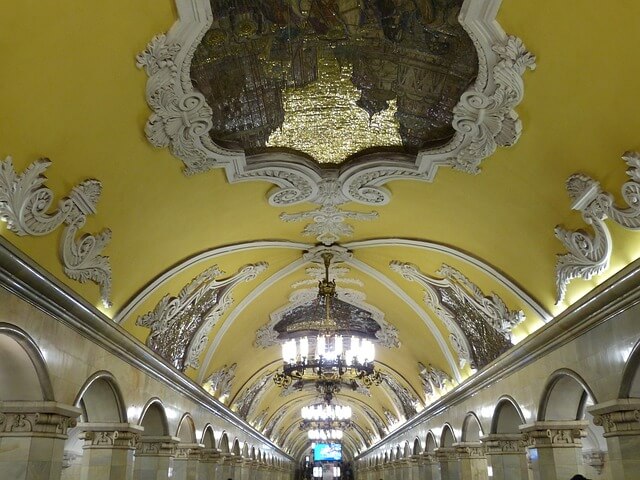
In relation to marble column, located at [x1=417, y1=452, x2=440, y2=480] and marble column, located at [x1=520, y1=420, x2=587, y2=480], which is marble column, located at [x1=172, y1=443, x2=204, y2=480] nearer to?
marble column, located at [x1=417, y1=452, x2=440, y2=480]

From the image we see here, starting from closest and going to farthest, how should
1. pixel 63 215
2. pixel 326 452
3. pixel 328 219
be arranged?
1. pixel 63 215
2. pixel 328 219
3. pixel 326 452

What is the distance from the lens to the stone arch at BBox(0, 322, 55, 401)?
18.7 feet

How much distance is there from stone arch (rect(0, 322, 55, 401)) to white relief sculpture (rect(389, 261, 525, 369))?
256 inches

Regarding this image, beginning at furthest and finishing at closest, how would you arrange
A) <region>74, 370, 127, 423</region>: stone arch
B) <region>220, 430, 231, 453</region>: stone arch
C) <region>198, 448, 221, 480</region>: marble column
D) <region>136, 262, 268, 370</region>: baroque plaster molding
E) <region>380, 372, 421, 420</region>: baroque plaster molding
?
1. <region>380, 372, 421, 420</region>: baroque plaster molding
2. <region>220, 430, 231, 453</region>: stone arch
3. <region>198, 448, 221, 480</region>: marble column
4. <region>136, 262, 268, 370</region>: baroque plaster molding
5. <region>74, 370, 127, 423</region>: stone arch

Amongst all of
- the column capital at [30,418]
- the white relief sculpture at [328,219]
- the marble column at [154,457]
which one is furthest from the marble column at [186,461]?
the column capital at [30,418]

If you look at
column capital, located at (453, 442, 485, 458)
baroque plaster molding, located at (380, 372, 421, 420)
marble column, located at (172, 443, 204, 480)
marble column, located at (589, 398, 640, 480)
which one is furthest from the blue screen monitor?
marble column, located at (589, 398, 640, 480)

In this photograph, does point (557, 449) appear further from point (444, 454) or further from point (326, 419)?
point (326, 419)

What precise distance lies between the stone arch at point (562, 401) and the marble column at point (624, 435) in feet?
6.05

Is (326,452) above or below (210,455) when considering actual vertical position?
above

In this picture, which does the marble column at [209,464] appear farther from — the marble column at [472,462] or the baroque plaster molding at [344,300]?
the marble column at [472,462]

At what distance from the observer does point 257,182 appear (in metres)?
7.99

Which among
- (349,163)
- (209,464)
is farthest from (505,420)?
(209,464)

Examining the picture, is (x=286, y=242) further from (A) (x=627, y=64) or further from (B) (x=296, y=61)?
(A) (x=627, y=64)

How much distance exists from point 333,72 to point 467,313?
6.16m
